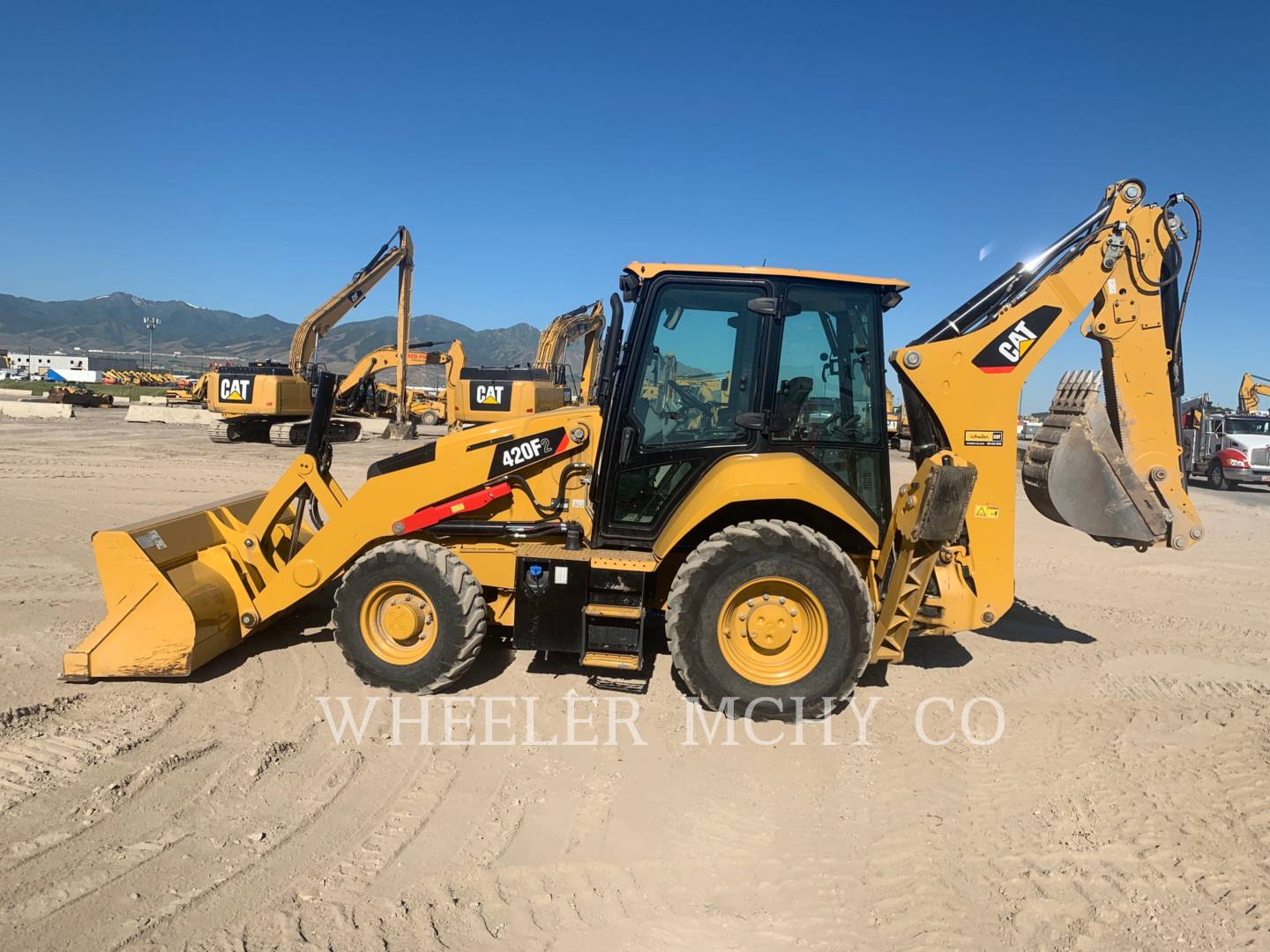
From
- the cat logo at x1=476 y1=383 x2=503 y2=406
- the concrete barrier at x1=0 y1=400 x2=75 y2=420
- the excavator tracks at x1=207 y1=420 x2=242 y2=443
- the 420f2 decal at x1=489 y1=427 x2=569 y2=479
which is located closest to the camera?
the 420f2 decal at x1=489 y1=427 x2=569 y2=479

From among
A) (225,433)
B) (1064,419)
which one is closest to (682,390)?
(1064,419)

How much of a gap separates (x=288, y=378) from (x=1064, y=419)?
22.5 meters

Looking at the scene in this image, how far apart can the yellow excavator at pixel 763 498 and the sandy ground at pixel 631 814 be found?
0.43m

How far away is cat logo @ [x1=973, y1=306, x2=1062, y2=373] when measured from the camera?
4910mm

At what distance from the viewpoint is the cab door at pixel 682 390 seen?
4.81 m

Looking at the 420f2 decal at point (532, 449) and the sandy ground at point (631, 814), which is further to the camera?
the 420f2 decal at point (532, 449)

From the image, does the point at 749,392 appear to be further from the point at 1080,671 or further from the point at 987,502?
the point at 1080,671

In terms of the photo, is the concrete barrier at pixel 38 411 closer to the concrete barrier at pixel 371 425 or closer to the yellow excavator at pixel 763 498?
the concrete barrier at pixel 371 425

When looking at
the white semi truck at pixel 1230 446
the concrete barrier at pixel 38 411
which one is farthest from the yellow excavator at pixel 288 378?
the white semi truck at pixel 1230 446

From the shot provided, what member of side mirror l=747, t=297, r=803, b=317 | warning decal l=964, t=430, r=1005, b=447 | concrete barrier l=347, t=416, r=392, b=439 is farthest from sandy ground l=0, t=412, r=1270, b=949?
concrete barrier l=347, t=416, r=392, b=439

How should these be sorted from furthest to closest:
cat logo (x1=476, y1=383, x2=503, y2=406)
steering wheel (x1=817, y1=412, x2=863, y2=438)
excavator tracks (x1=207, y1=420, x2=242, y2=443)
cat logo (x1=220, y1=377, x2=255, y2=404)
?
cat logo (x1=476, y1=383, x2=503, y2=406)
excavator tracks (x1=207, y1=420, x2=242, y2=443)
cat logo (x1=220, y1=377, x2=255, y2=404)
steering wheel (x1=817, y1=412, x2=863, y2=438)

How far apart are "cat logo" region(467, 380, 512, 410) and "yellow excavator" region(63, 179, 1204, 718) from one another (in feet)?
66.4

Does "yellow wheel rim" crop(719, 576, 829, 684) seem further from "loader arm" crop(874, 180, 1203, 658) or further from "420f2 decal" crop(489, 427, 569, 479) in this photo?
"420f2 decal" crop(489, 427, 569, 479)

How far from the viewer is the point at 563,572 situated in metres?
4.84
